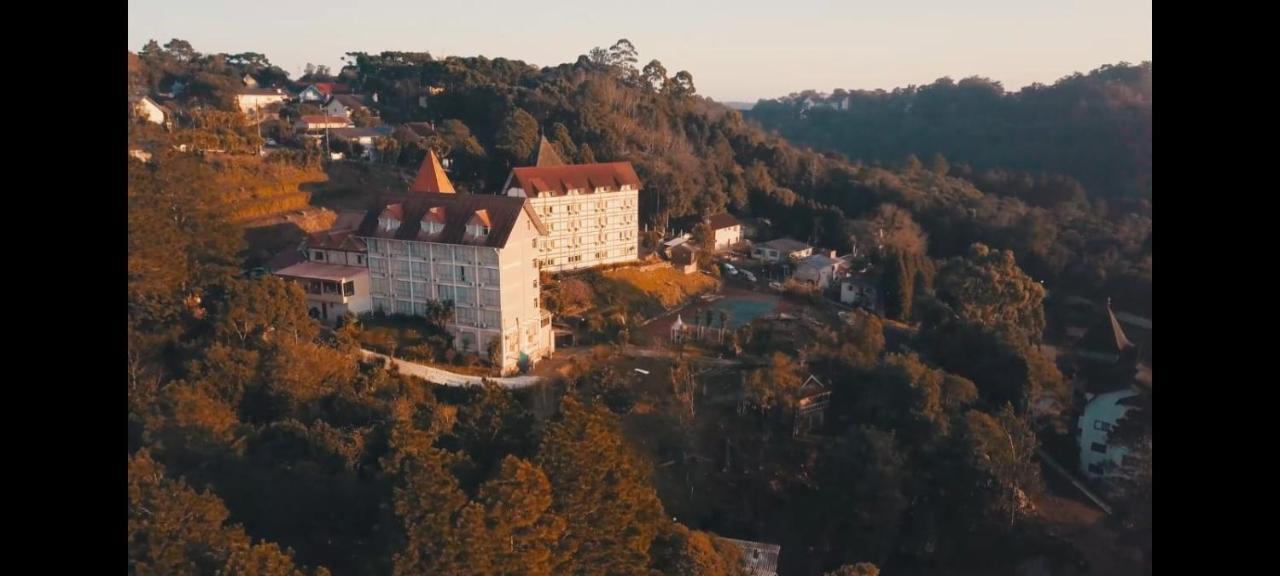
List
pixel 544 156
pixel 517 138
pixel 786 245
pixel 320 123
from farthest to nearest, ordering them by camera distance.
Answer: pixel 320 123
pixel 786 245
pixel 517 138
pixel 544 156

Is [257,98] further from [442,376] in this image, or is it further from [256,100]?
[442,376]

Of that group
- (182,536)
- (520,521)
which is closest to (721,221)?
(520,521)

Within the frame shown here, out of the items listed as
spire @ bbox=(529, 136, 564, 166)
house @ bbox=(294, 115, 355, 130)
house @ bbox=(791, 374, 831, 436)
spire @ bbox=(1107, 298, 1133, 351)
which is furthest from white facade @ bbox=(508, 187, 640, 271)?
spire @ bbox=(1107, 298, 1133, 351)

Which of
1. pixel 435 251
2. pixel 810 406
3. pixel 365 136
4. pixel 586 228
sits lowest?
pixel 810 406

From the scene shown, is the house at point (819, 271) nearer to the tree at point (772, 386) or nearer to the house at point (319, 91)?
the tree at point (772, 386)

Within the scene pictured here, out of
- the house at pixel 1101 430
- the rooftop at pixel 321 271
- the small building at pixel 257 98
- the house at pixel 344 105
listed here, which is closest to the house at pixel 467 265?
the rooftop at pixel 321 271

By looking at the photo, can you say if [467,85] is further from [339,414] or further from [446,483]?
[446,483]

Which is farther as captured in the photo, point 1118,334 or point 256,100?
point 256,100
